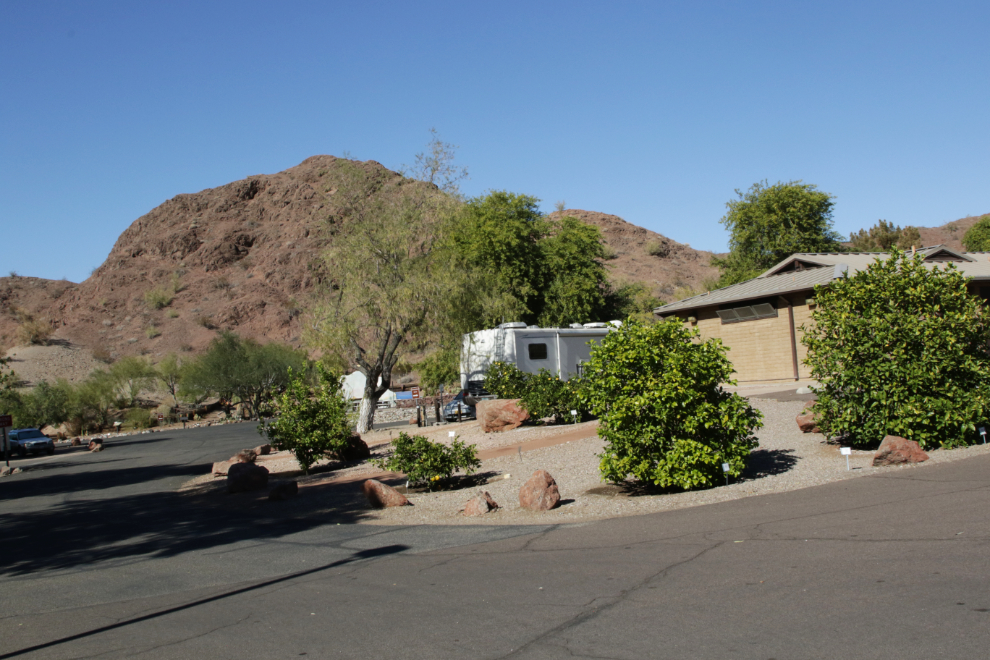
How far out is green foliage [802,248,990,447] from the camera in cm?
1146

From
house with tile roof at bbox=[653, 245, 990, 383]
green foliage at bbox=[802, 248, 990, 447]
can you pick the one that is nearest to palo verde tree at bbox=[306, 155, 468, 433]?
house with tile roof at bbox=[653, 245, 990, 383]

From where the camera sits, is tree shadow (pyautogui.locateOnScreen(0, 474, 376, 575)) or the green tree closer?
tree shadow (pyautogui.locateOnScreen(0, 474, 376, 575))

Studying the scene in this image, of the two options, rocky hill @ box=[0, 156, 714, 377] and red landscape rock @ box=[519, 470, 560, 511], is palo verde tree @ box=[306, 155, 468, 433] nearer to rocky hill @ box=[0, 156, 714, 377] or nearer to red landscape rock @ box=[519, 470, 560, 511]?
red landscape rock @ box=[519, 470, 560, 511]

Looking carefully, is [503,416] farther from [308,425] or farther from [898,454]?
[898,454]

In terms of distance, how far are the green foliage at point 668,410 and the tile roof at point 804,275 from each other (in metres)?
13.4

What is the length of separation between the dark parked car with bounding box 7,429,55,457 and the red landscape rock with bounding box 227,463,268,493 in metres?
26.9

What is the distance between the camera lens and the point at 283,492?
14.5 meters

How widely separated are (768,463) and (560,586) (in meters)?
6.70

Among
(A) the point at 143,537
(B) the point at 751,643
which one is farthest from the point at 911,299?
(A) the point at 143,537

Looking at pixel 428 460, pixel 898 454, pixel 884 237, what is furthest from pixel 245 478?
pixel 884 237

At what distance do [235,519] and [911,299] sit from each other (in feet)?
35.5

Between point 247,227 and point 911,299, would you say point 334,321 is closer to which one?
point 911,299

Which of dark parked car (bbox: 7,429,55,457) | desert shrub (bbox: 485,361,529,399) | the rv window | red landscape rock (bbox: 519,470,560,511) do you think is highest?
the rv window

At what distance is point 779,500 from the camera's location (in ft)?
30.9
